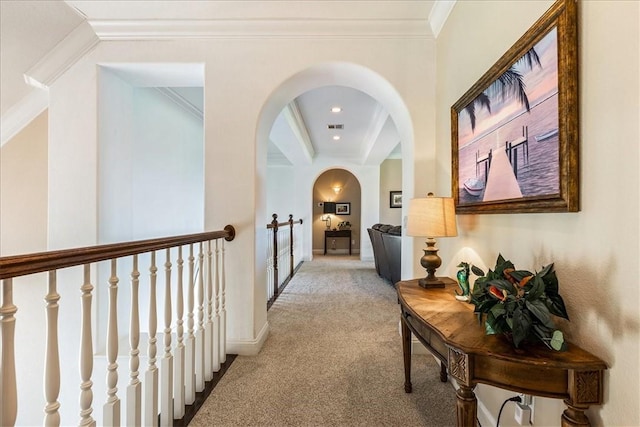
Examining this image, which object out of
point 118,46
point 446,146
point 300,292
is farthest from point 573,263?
point 300,292

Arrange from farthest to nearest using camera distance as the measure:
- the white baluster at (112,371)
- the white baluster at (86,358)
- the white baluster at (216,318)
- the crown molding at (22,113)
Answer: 1. the crown molding at (22,113)
2. the white baluster at (216,318)
3. the white baluster at (112,371)
4. the white baluster at (86,358)

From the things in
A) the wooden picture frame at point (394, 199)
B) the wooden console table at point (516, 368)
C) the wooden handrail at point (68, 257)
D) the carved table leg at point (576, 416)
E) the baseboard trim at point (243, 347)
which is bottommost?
the baseboard trim at point (243, 347)

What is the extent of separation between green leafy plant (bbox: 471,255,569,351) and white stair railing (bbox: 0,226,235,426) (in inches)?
51.6

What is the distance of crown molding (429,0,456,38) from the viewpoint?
1890mm

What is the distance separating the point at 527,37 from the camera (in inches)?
43.4

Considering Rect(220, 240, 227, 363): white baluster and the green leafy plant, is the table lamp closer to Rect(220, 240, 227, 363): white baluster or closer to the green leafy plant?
the green leafy plant

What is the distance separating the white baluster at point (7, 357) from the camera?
717 mm

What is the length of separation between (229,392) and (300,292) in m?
2.33

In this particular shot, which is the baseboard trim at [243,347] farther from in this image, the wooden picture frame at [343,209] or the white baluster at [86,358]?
the wooden picture frame at [343,209]

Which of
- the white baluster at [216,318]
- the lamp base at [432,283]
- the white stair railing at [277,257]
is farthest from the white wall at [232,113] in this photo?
the white stair railing at [277,257]

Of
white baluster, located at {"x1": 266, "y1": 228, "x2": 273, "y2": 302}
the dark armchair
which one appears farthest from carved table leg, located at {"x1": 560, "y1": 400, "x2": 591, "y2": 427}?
white baluster, located at {"x1": 266, "y1": 228, "x2": 273, "y2": 302}

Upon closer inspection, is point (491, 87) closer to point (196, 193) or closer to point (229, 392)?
point (229, 392)

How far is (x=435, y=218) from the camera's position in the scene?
5.27 feet

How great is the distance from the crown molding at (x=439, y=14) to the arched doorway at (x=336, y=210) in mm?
6578
